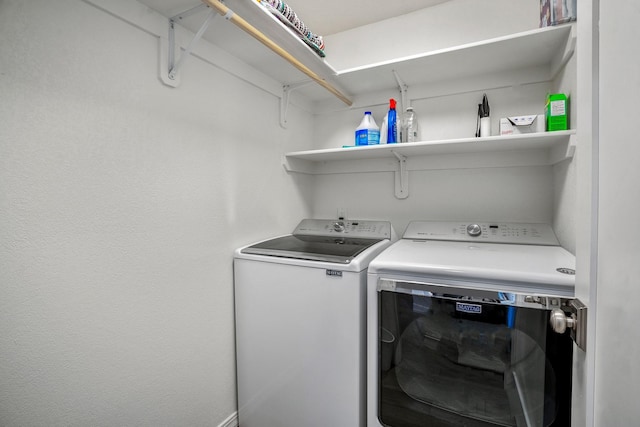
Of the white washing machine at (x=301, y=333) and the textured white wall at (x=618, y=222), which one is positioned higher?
the textured white wall at (x=618, y=222)

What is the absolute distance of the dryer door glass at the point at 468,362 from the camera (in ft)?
3.45

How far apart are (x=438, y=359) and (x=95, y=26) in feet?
6.23

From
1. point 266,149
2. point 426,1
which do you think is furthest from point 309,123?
point 426,1

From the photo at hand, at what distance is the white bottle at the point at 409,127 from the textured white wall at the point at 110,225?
3.72 ft

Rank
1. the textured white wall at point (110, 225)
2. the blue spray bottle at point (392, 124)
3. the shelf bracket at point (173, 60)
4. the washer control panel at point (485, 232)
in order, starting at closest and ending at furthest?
1. the textured white wall at point (110, 225)
2. the shelf bracket at point (173, 60)
3. the washer control panel at point (485, 232)
4. the blue spray bottle at point (392, 124)

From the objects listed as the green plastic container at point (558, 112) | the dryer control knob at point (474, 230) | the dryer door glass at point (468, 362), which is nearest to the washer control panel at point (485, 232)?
the dryer control knob at point (474, 230)

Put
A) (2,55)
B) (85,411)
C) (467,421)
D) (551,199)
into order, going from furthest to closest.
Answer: (551,199) → (467,421) → (85,411) → (2,55)

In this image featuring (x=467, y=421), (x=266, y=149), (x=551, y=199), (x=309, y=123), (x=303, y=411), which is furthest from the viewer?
(x=309, y=123)

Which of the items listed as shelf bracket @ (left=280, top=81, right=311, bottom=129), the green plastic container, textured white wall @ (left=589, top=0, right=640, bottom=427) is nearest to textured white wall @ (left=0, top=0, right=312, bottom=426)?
shelf bracket @ (left=280, top=81, right=311, bottom=129)

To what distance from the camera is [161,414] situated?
1264 millimetres

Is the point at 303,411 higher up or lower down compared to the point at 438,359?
lower down

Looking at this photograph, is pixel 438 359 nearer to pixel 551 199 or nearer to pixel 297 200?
pixel 551 199

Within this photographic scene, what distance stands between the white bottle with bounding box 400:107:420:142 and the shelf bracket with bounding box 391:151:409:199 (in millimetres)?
164

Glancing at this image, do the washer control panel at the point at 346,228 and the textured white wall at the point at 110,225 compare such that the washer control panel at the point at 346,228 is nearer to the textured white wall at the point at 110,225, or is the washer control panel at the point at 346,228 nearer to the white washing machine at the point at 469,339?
the white washing machine at the point at 469,339
